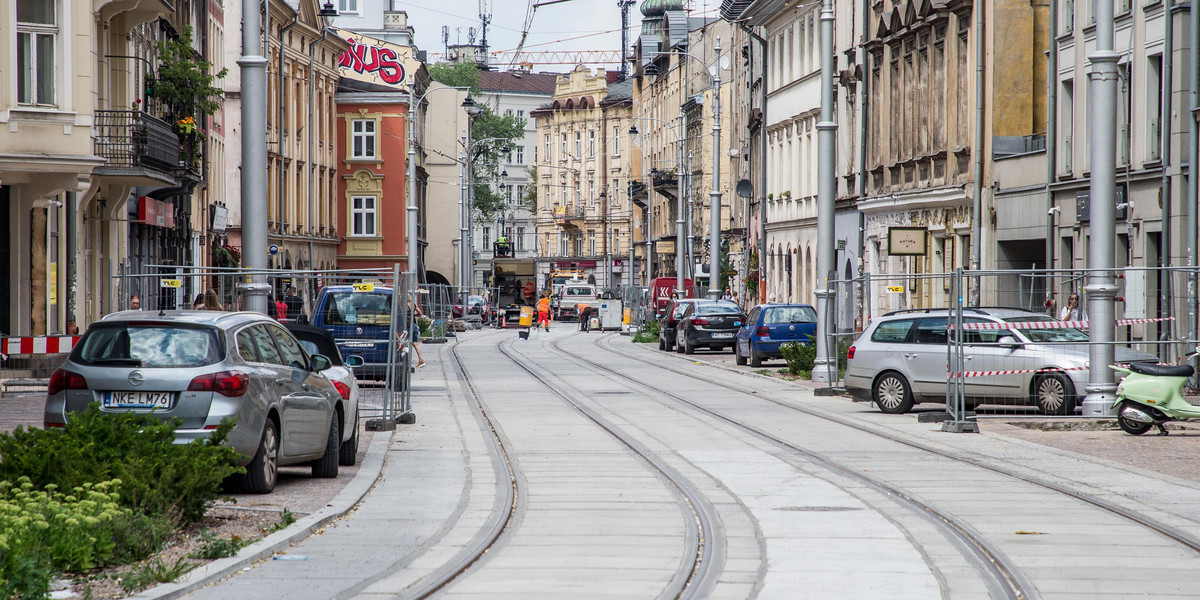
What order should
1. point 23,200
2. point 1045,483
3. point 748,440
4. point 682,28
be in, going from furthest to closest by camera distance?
1. point 682,28
2. point 23,200
3. point 748,440
4. point 1045,483

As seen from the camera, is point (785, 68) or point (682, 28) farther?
point (682, 28)

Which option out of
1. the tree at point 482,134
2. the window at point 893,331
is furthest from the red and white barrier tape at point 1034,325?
the tree at point 482,134

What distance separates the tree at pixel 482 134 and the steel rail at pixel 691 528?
100874 millimetres

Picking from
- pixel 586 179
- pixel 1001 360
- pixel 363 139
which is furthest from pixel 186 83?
pixel 586 179

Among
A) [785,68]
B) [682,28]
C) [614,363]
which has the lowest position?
[614,363]

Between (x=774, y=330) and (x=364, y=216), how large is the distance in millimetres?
47752

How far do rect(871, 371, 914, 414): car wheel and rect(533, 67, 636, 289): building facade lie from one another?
9703cm

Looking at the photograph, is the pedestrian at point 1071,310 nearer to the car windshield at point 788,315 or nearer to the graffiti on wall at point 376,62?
the car windshield at point 788,315

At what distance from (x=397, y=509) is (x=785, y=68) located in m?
47.7

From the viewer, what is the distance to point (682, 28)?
10231cm

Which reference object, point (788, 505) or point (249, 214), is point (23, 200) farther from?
point (788, 505)

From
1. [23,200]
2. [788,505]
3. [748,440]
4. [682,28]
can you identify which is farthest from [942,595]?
[682,28]

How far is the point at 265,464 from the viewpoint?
42.1 feet

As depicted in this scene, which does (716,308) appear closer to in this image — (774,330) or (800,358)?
(774,330)
